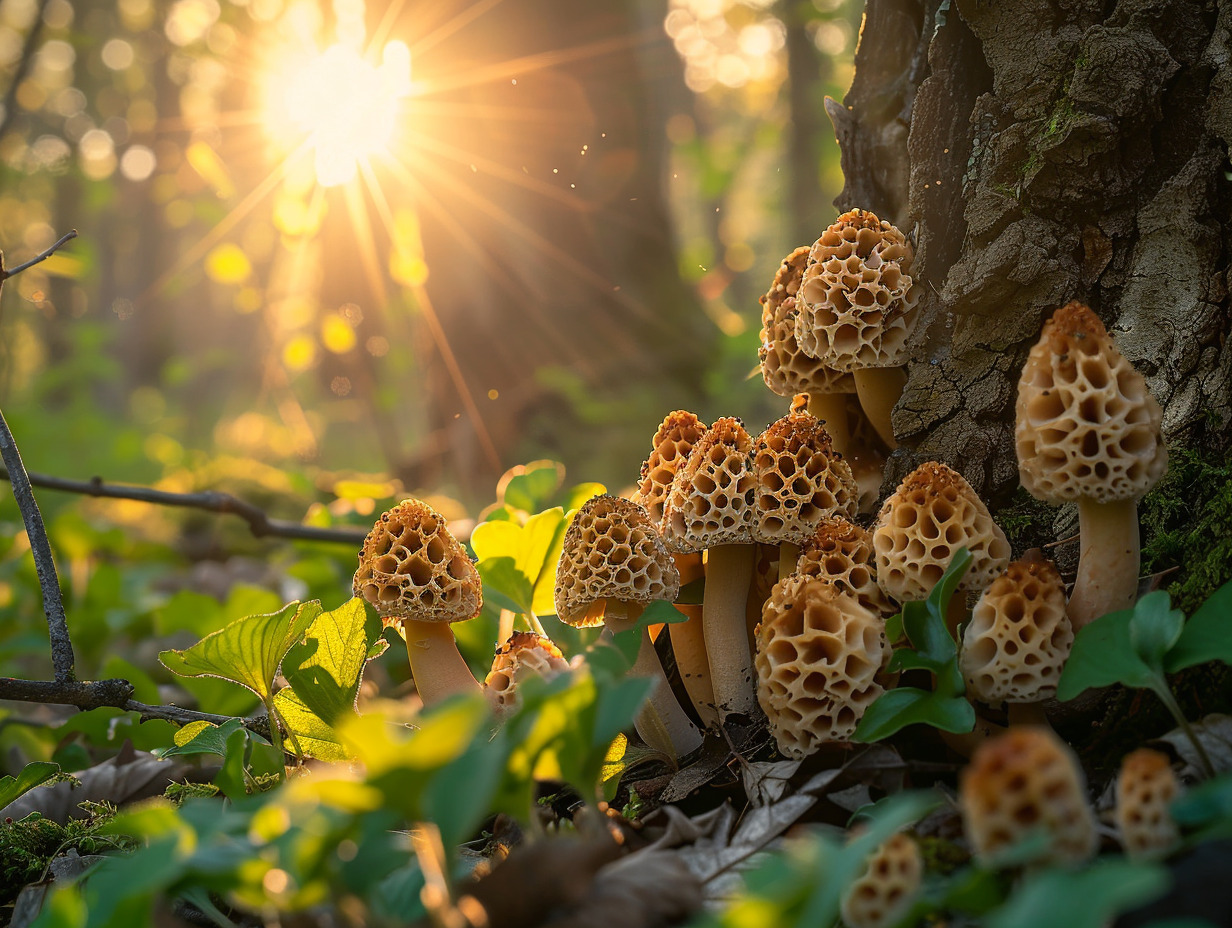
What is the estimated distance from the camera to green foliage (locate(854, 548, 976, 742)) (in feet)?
4.70

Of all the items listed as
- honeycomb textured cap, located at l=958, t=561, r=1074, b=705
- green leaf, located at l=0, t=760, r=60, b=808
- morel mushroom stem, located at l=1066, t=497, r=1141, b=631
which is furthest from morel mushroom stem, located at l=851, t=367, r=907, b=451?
green leaf, located at l=0, t=760, r=60, b=808

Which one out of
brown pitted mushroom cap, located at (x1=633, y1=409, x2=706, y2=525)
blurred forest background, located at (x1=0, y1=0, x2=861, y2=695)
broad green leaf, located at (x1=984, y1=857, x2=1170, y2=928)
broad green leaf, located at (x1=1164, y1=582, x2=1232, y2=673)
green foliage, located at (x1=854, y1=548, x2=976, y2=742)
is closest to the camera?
broad green leaf, located at (x1=984, y1=857, x2=1170, y2=928)

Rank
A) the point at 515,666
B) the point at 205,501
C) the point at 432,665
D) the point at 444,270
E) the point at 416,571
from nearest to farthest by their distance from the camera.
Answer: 1. the point at 515,666
2. the point at 416,571
3. the point at 432,665
4. the point at 205,501
5. the point at 444,270

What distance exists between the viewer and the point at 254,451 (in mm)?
20000

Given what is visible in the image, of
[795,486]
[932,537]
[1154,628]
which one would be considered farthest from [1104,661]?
[795,486]

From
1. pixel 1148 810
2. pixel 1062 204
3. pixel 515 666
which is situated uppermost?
pixel 1062 204

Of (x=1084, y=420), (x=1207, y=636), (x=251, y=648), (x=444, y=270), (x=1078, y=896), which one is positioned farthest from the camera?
(x=444, y=270)

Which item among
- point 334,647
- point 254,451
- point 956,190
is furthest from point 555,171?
point 254,451

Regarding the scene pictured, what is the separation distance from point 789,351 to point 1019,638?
104cm

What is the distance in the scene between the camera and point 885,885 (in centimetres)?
110

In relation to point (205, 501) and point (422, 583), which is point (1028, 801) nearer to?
point (422, 583)

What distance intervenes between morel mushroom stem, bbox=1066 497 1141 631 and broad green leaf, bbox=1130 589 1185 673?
9.4 inches

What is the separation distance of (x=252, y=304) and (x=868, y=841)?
439 inches

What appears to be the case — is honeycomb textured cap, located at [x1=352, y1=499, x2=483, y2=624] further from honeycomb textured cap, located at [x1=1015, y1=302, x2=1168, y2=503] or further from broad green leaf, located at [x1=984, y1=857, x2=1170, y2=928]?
→ broad green leaf, located at [x1=984, y1=857, x2=1170, y2=928]
